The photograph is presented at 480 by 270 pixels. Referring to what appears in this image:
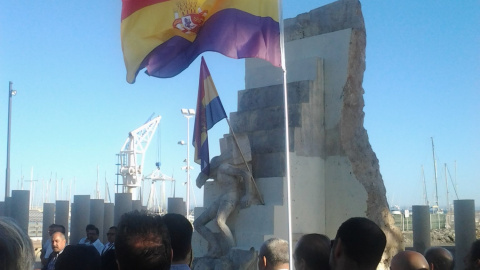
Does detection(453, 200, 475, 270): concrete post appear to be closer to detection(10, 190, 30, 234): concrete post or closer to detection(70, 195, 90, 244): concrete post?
detection(70, 195, 90, 244): concrete post

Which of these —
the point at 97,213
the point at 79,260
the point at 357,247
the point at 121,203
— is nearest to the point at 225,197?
the point at 121,203

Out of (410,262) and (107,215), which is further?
(107,215)

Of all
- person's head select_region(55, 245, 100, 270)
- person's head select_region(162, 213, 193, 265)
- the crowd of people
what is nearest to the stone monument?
the crowd of people

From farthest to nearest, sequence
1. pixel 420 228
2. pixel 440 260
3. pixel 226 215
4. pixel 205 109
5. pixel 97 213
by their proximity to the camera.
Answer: pixel 97 213
pixel 420 228
pixel 226 215
pixel 205 109
pixel 440 260

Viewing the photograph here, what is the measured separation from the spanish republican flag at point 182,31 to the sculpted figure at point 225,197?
8.01 feet

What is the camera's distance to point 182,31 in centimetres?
620

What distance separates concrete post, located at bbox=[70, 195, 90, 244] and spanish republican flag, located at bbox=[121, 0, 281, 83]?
6398 millimetres

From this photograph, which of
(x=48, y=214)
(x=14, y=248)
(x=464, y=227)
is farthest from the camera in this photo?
(x=48, y=214)

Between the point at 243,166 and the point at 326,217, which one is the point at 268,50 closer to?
the point at 243,166

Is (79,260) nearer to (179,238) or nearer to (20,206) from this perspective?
(179,238)

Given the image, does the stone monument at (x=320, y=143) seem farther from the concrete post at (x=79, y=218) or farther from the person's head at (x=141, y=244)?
the person's head at (x=141, y=244)

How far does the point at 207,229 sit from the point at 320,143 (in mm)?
2185

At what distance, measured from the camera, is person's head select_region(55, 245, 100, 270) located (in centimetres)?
261

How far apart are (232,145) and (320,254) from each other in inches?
214
